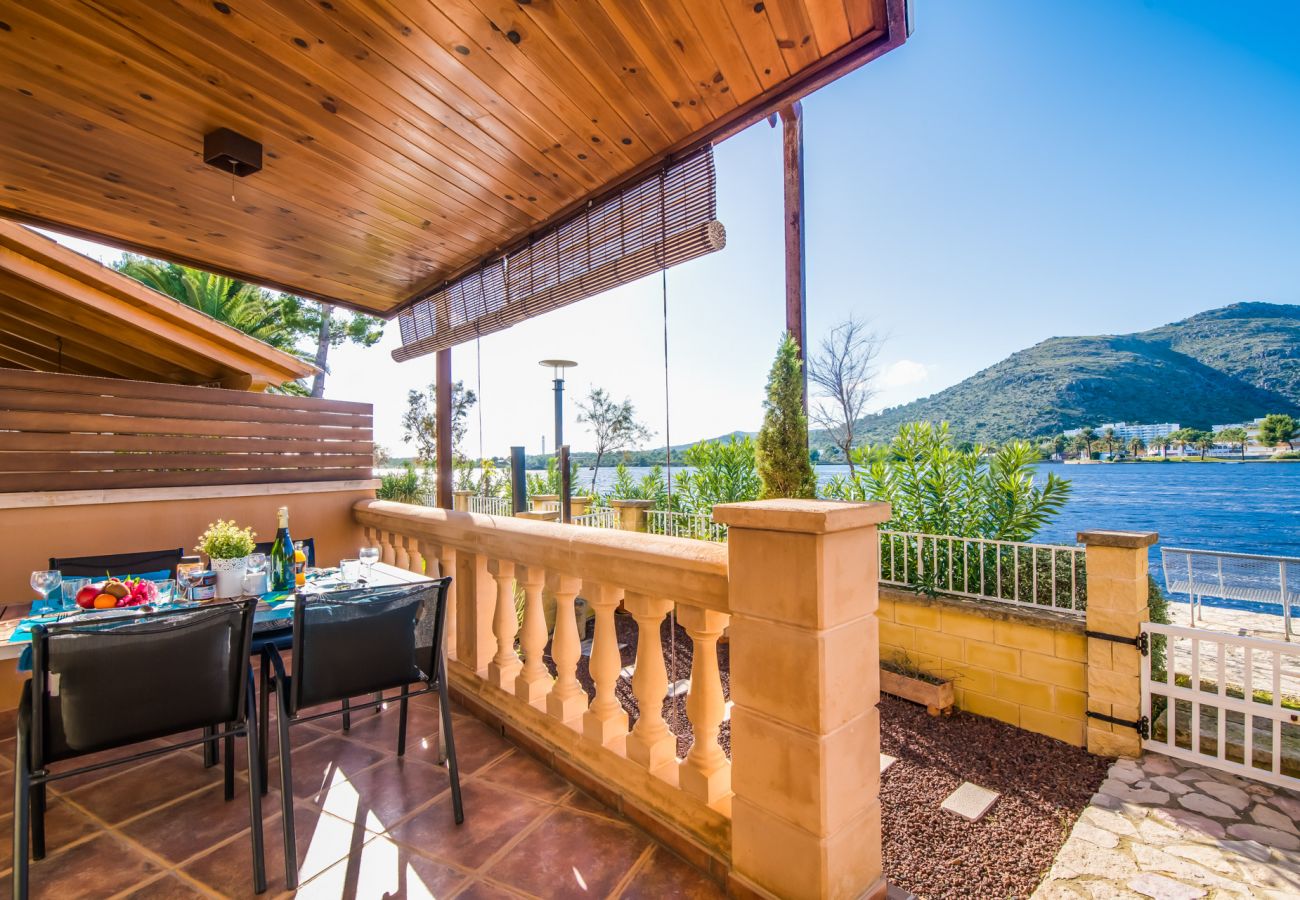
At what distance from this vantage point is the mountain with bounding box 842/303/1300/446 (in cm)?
2325

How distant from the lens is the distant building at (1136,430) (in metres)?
22.4

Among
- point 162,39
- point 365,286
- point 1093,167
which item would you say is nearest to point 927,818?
point 162,39

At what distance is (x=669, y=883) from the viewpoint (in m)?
1.39

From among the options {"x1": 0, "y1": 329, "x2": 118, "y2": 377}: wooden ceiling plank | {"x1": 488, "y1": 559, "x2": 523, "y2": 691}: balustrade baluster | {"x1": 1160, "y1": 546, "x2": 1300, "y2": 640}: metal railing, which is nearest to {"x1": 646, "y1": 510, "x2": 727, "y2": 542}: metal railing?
{"x1": 488, "y1": 559, "x2": 523, "y2": 691}: balustrade baluster

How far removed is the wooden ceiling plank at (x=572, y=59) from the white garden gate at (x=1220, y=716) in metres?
4.03

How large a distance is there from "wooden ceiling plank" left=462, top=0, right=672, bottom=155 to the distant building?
26.3m

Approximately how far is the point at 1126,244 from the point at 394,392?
29.7 metres

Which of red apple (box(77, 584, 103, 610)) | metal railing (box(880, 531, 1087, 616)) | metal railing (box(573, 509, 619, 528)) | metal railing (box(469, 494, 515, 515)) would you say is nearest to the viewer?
red apple (box(77, 584, 103, 610))

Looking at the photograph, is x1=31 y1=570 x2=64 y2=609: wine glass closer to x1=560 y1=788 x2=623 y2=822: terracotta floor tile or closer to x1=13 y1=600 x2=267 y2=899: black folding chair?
x1=13 y1=600 x2=267 y2=899: black folding chair

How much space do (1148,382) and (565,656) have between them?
3275 cm

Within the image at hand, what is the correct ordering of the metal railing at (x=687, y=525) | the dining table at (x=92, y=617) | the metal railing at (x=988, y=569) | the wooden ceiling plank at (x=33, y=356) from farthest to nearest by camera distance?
the metal railing at (x=687, y=525) < the wooden ceiling plank at (x=33, y=356) < the metal railing at (x=988, y=569) < the dining table at (x=92, y=617)

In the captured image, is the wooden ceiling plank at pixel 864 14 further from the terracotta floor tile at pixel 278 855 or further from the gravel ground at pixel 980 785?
the gravel ground at pixel 980 785

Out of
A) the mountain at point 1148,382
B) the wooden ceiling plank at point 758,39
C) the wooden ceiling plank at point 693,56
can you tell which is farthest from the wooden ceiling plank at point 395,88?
the mountain at point 1148,382

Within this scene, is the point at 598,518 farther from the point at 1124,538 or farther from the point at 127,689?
the point at 127,689
